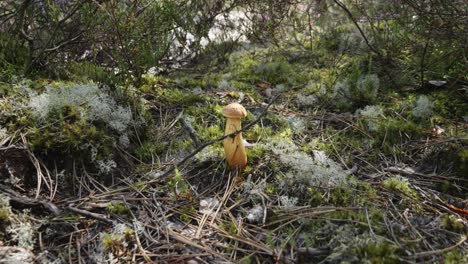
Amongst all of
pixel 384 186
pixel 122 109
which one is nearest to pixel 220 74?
pixel 122 109

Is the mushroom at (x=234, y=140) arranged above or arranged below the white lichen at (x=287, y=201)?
above

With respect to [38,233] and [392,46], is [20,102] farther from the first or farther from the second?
[392,46]

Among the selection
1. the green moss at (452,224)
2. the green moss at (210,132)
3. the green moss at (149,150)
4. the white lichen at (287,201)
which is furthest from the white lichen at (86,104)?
the green moss at (452,224)

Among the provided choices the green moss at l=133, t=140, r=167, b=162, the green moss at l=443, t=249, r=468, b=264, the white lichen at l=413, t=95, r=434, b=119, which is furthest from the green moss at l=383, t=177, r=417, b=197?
the green moss at l=133, t=140, r=167, b=162

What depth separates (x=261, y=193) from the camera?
8.81 feet

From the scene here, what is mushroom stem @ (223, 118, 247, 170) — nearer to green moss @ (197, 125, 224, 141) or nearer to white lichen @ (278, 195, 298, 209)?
white lichen @ (278, 195, 298, 209)

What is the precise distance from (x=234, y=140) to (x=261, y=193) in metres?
0.42

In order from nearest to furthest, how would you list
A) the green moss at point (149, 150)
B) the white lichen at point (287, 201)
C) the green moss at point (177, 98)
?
the white lichen at point (287, 201) → the green moss at point (149, 150) → the green moss at point (177, 98)

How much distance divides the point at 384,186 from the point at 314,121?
3.83ft

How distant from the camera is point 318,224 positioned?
2.38 m

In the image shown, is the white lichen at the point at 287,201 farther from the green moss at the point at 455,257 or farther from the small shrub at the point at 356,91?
the small shrub at the point at 356,91

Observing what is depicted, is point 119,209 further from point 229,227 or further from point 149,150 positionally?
point 149,150

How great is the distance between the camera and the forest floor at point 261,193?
219 centimetres

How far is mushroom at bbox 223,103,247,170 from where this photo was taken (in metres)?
Result: 2.77
